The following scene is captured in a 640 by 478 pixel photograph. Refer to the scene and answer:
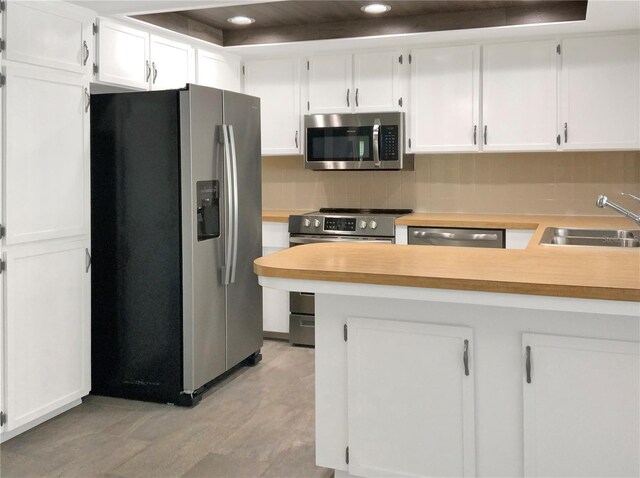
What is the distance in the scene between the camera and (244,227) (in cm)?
419

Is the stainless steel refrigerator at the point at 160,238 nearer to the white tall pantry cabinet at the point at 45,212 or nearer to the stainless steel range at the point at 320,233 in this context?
the white tall pantry cabinet at the point at 45,212

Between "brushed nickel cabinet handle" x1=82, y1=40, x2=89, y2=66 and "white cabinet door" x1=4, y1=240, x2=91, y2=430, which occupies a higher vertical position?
"brushed nickel cabinet handle" x1=82, y1=40, x2=89, y2=66

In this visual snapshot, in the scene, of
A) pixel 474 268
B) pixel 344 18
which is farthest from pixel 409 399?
pixel 344 18

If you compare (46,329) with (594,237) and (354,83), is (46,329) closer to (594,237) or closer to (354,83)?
(354,83)

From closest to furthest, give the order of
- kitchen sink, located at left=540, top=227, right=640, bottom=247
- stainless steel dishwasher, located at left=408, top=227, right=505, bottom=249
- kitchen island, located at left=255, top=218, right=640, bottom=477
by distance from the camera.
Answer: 1. kitchen island, located at left=255, top=218, right=640, bottom=477
2. kitchen sink, located at left=540, top=227, right=640, bottom=247
3. stainless steel dishwasher, located at left=408, top=227, right=505, bottom=249

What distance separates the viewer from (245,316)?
4262 millimetres

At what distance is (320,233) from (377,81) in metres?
1.18

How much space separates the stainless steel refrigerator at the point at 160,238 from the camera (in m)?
3.64

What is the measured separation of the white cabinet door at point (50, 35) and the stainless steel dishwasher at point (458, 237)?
7.80ft

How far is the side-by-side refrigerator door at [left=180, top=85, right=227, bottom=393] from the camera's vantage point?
361 cm

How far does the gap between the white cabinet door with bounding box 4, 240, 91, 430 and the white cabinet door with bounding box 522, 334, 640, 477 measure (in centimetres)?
228

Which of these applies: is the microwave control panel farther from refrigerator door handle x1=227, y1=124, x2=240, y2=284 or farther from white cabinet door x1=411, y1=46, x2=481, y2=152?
refrigerator door handle x1=227, y1=124, x2=240, y2=284

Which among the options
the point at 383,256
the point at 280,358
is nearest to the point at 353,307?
the point at 383,256

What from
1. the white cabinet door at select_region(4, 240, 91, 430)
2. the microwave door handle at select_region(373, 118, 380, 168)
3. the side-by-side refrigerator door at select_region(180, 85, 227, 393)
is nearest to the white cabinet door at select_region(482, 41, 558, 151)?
the microwave door handle at select_region(373, 118, 380, 168)
